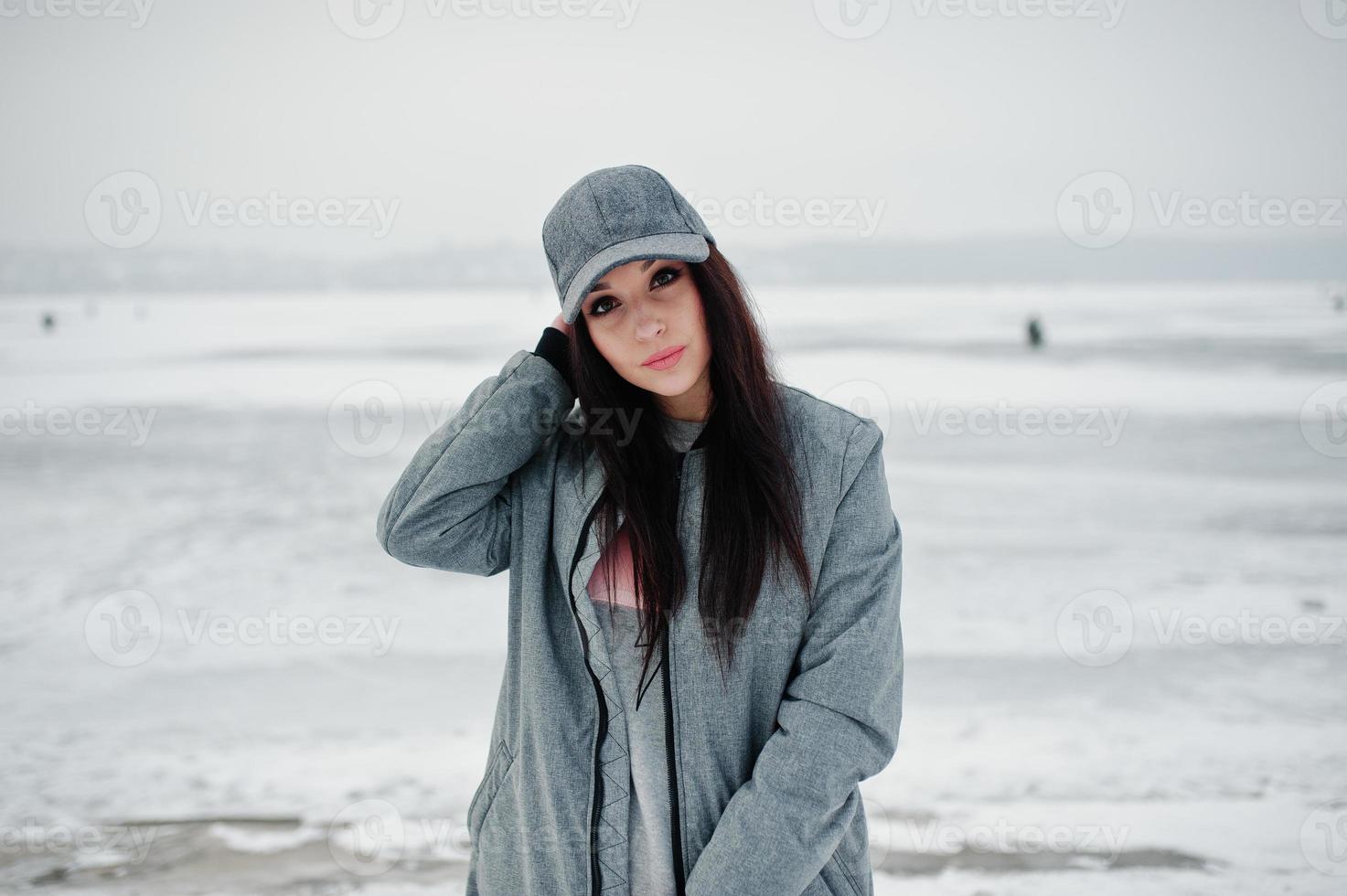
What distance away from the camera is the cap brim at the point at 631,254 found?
1.23 m

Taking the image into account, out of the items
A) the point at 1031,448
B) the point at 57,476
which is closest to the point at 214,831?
the point at 57,476

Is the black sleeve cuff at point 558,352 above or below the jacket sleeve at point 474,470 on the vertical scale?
above

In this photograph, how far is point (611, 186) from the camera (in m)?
1.29

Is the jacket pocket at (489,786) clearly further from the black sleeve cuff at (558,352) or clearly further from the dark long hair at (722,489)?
the black sleeve cuff at (558,352)

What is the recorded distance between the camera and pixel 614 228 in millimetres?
1265

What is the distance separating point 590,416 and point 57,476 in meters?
7.16

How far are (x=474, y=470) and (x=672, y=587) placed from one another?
347mm

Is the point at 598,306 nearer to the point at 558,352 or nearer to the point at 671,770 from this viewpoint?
the point at 558,352

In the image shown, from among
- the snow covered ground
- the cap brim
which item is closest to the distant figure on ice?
the snow covered ground

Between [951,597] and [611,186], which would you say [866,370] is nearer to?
[951,597]

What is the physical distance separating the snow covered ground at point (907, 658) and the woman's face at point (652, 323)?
167 cm

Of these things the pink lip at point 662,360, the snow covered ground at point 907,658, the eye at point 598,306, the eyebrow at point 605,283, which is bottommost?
the snow covered ground at point 907,658

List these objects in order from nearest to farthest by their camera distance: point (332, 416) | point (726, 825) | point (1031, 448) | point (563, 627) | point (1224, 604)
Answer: point (726, 825) < point (563, 627) < point (1224, 604) < point (1031, 448) < point (332, 416)

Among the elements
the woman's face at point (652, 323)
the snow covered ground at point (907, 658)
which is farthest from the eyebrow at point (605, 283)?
the snow covered ground at point (907, 658)
